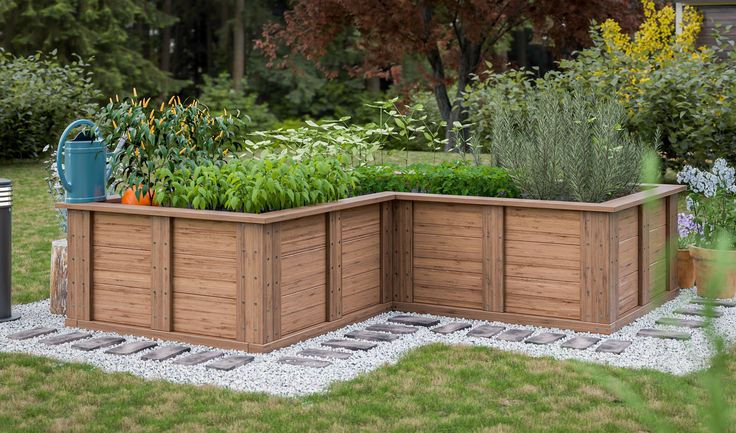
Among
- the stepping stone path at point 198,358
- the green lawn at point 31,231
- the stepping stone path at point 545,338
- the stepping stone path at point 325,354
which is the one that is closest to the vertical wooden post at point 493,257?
the stepping stone path at point 545,338

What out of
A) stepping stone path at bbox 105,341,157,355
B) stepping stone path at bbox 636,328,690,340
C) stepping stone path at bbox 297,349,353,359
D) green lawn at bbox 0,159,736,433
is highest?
stepping stone path at bbox 636,328,690,340

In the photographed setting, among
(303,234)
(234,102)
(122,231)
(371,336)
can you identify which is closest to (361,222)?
(303,234)

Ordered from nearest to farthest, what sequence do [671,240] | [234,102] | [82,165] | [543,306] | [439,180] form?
[82,165]
[543,306]
[439,180]
[671,240]
[234,102]

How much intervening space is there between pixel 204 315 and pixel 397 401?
1572 millimetres

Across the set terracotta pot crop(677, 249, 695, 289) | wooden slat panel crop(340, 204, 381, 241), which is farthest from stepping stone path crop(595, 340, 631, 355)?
terracotta pot crop(677, 249, 695, 289)

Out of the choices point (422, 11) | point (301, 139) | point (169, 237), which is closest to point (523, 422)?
point (169, 237)

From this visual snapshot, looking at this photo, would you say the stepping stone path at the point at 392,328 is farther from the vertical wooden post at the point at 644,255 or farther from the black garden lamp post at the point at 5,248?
the black garden lamp post at the point at 5,248

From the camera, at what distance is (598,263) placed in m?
6.13

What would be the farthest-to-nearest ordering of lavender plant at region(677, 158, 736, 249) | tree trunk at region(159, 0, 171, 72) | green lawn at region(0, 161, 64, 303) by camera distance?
tree trunk at region(159, 0, 171, 72)
green lawn at region(0, 161, 64, 303)
lavender plant at region(677, 158, 736, 249)

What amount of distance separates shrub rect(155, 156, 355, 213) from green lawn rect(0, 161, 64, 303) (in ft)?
5.90

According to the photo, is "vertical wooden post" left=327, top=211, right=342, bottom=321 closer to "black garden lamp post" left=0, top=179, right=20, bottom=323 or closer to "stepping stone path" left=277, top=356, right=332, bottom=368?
"stepping stone path" left=277, top=356, right=332, bottom=368

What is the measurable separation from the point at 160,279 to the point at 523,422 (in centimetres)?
245

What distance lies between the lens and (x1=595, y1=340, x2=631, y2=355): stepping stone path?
5695mm

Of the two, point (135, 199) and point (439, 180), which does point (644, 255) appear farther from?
point (135, 199)
